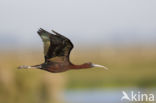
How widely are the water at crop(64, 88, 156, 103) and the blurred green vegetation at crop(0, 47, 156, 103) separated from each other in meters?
0.09

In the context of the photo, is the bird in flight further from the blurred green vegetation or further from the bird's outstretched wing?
the blurred green vegetation

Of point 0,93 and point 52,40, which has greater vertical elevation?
point 52,40

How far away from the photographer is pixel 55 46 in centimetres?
298

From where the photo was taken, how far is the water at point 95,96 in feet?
14.6

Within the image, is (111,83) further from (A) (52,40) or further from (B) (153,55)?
(A) (52,40)

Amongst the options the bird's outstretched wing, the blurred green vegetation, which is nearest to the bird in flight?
the bird's outstretched wing

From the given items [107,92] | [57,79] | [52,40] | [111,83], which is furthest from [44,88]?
[52,40]

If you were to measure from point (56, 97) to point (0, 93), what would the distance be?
0.40 meters

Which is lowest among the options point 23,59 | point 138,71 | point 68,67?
point 138,71

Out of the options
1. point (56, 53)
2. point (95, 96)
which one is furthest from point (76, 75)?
point (56, 53)

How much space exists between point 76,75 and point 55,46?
8.78 feet

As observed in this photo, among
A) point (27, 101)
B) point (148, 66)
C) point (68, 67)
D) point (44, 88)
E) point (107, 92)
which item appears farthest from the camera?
point (148, 66)

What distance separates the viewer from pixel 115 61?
5625 mm

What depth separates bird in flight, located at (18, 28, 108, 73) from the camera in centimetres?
295
